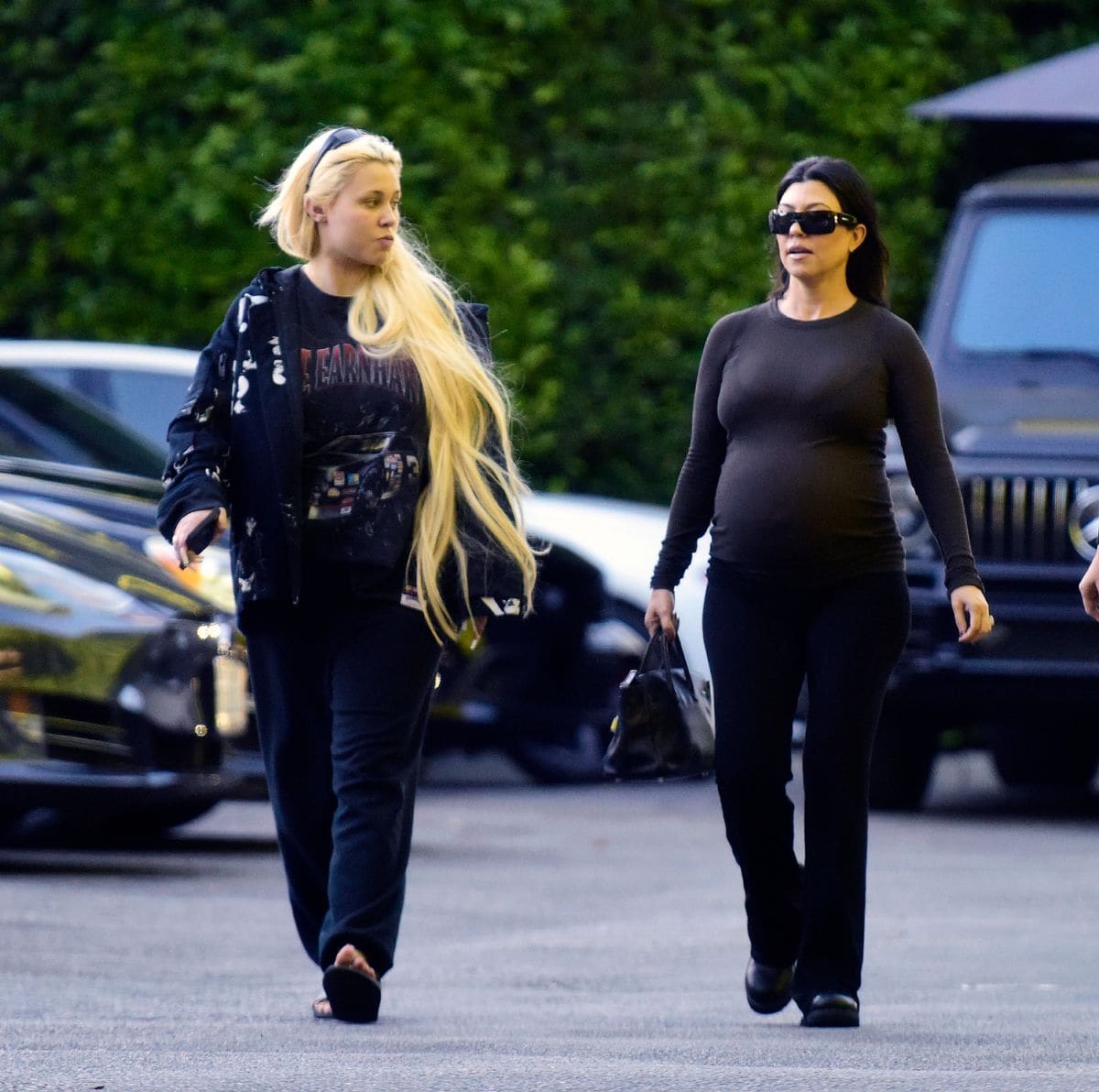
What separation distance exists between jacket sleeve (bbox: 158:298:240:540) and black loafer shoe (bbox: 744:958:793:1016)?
54.9 inches

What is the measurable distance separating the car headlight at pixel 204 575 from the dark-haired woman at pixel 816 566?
3.42 m

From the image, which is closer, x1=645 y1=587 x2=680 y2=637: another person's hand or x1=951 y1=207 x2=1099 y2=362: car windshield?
x1=645 y1=587 x2=680 y2=637: another person's hand

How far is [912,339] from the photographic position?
223 inches

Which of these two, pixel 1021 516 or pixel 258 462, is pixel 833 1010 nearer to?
pixel 258 462

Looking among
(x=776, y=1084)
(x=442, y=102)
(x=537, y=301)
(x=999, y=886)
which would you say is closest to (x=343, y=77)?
(x=442, y=102)

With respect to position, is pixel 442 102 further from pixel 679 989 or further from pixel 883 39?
pixel 679 989

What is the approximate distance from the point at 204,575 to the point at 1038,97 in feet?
15.7

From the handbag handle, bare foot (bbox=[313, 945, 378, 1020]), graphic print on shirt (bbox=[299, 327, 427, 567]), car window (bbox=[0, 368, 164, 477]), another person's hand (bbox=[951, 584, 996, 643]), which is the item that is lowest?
bare foot (bbox=[313, 945, 378, 1020])

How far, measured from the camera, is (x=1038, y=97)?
480 inches

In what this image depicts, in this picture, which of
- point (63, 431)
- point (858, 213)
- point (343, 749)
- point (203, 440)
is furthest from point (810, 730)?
point (63, 431)

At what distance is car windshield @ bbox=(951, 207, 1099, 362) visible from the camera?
1164 centimetres

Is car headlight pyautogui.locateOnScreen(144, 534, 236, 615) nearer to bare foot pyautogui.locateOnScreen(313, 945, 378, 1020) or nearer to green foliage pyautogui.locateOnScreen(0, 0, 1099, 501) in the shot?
bare foot pyautogui.locateOnScreen(313, 945, 378, 1020)

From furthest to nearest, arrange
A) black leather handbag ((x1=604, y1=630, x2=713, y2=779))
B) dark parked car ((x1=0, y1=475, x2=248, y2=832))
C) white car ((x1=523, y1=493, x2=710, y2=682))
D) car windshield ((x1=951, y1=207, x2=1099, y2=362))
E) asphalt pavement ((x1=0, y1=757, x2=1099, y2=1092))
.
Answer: white car ((x1=523, y1=493, x2=710, y2=682))
car windshield ((x1=951, y1=207, x2=1099, y2=362))
dark parked car ((x1=0, y1=475, x2=248, y2=832))
black leather handbag ((x1=604, y1=630, x2=713, y2=779))
asphalt pavement ((x1=0, y1=757, x2=1099, y2=1092))

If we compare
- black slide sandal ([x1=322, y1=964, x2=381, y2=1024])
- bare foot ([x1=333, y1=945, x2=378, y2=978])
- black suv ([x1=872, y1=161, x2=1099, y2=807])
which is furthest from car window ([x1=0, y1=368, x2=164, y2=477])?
bare foot ([x1=333, y1=945, x2=378, y2=978])
